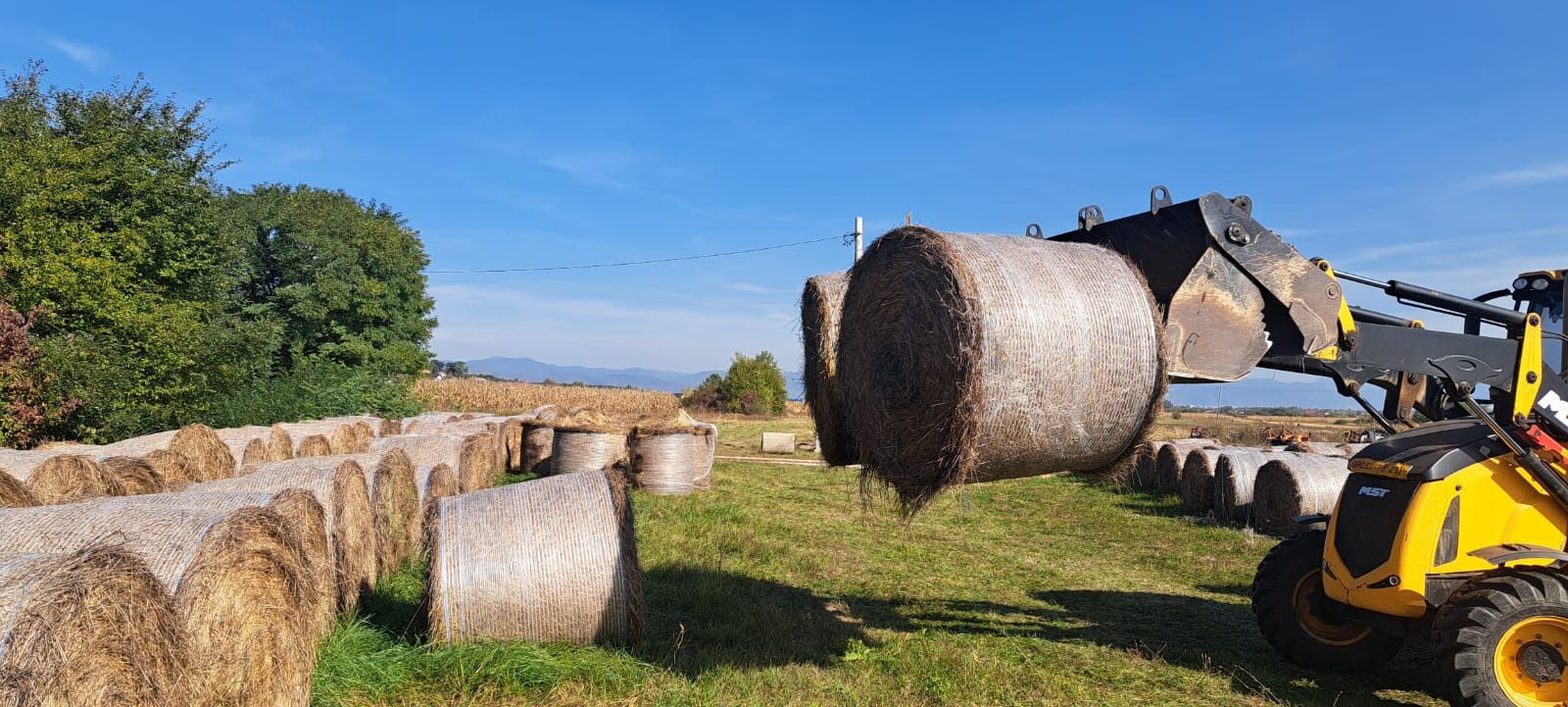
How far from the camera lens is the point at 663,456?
15758 mm

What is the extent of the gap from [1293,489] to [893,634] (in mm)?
8451

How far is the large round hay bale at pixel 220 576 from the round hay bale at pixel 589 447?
37.7ft

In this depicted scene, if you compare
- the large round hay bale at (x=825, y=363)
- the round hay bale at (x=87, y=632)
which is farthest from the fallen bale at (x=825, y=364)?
the round hay bale at (x=87, y=632)

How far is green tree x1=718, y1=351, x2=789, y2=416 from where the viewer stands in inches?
2114

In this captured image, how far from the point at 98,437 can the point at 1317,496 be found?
2013cm

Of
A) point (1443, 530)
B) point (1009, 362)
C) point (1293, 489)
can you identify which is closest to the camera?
point (1009, 362)

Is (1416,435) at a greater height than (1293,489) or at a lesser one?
greater

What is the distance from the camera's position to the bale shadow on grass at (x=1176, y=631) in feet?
21.7

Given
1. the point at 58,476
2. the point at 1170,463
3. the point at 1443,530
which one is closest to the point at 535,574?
the point at 58,476

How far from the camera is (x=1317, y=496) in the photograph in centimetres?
1325

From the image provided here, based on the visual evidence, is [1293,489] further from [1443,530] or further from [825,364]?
[825,364]

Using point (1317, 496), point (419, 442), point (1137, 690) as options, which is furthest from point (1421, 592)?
point (419, 442)

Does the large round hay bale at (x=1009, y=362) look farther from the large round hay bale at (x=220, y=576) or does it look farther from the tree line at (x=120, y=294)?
the tree line at (x=120, y=294)

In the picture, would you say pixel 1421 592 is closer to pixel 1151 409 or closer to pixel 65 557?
pixel 1151 409
